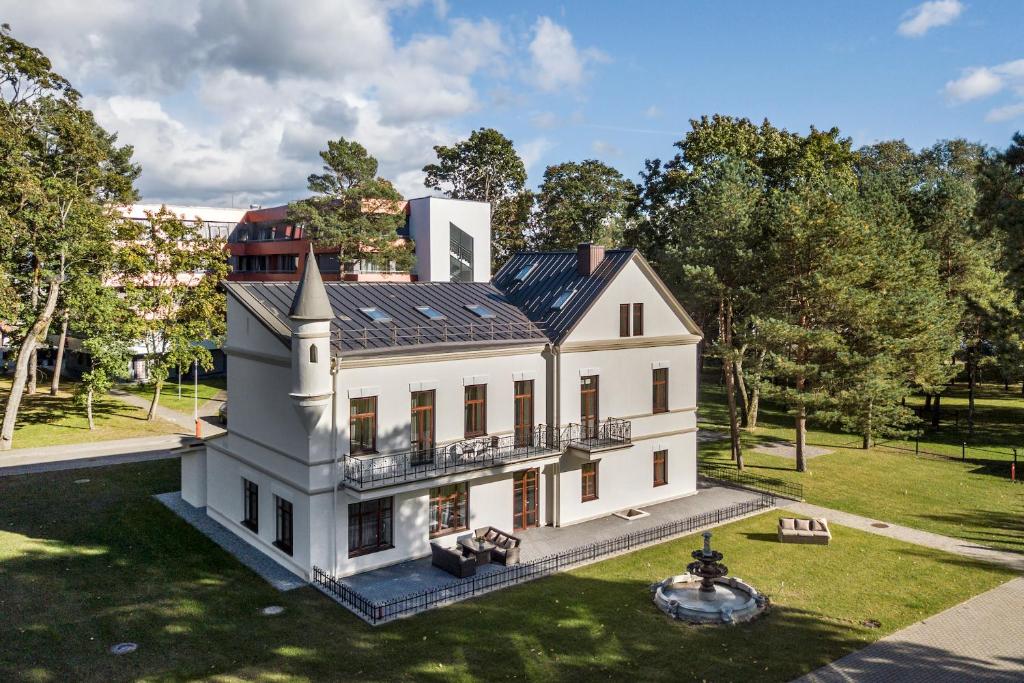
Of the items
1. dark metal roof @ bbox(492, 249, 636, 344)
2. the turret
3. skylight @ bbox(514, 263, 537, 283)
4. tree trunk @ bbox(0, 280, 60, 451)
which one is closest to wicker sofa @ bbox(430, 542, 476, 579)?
the turret

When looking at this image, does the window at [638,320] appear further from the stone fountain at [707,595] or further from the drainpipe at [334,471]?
the drainpipe at [334,471]

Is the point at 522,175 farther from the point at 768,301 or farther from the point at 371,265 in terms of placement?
the point at 768,301

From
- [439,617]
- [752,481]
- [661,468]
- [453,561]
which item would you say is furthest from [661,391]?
[439,617]

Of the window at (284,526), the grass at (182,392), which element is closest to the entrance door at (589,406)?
the window at (284,526)

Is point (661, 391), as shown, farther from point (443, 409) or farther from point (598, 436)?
point (443, 409)

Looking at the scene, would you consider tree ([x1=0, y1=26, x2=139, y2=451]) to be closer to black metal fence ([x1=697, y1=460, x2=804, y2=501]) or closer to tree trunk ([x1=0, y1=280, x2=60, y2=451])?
tree trunk ([x1=0, y1=280, x2=60, y2=451])

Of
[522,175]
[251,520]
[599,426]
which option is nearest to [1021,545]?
[599,426]
